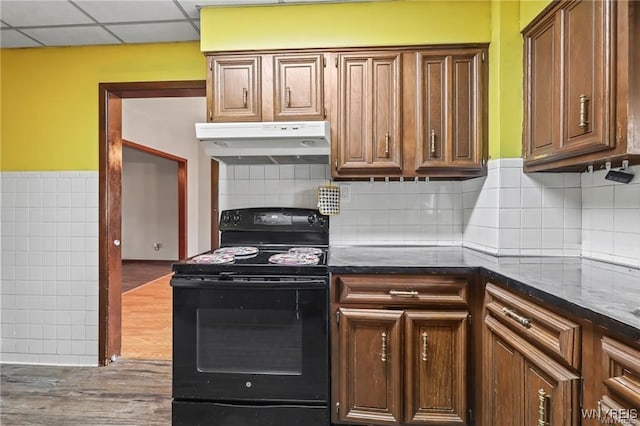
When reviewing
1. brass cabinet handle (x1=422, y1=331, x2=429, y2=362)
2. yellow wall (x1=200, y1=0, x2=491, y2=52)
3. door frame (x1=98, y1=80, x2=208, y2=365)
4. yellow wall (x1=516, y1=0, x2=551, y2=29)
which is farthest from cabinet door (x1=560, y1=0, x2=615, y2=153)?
door frame (x1=98, y1=80, x2=208, y2=365)

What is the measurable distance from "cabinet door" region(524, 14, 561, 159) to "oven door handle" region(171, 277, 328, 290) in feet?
3.93

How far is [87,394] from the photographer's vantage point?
7.32 ft

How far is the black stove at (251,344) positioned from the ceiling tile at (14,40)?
2.04 m

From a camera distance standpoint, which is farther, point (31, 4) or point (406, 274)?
point (31, 4)

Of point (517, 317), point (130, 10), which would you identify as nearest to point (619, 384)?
point (517, 317)

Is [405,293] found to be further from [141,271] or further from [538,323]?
[141,271]

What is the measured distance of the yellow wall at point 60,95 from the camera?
103 inches

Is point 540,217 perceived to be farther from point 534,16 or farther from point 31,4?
point 31,4

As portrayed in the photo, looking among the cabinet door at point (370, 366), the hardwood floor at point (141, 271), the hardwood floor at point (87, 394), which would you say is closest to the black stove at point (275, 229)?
the cabinet door at point (370, 366)

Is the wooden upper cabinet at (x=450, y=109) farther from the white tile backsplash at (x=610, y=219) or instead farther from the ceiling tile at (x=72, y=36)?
the ceiling tile at (x=72, y=36)

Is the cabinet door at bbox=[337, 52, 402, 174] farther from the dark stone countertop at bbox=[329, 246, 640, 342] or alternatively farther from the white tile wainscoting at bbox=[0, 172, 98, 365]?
the white tile wainscoting at bbox=[0, 172, 98, 365]

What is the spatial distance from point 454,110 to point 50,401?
2.79 meters

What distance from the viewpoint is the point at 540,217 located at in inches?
76.4

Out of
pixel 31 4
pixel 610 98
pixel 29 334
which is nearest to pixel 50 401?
pixel 29 334
